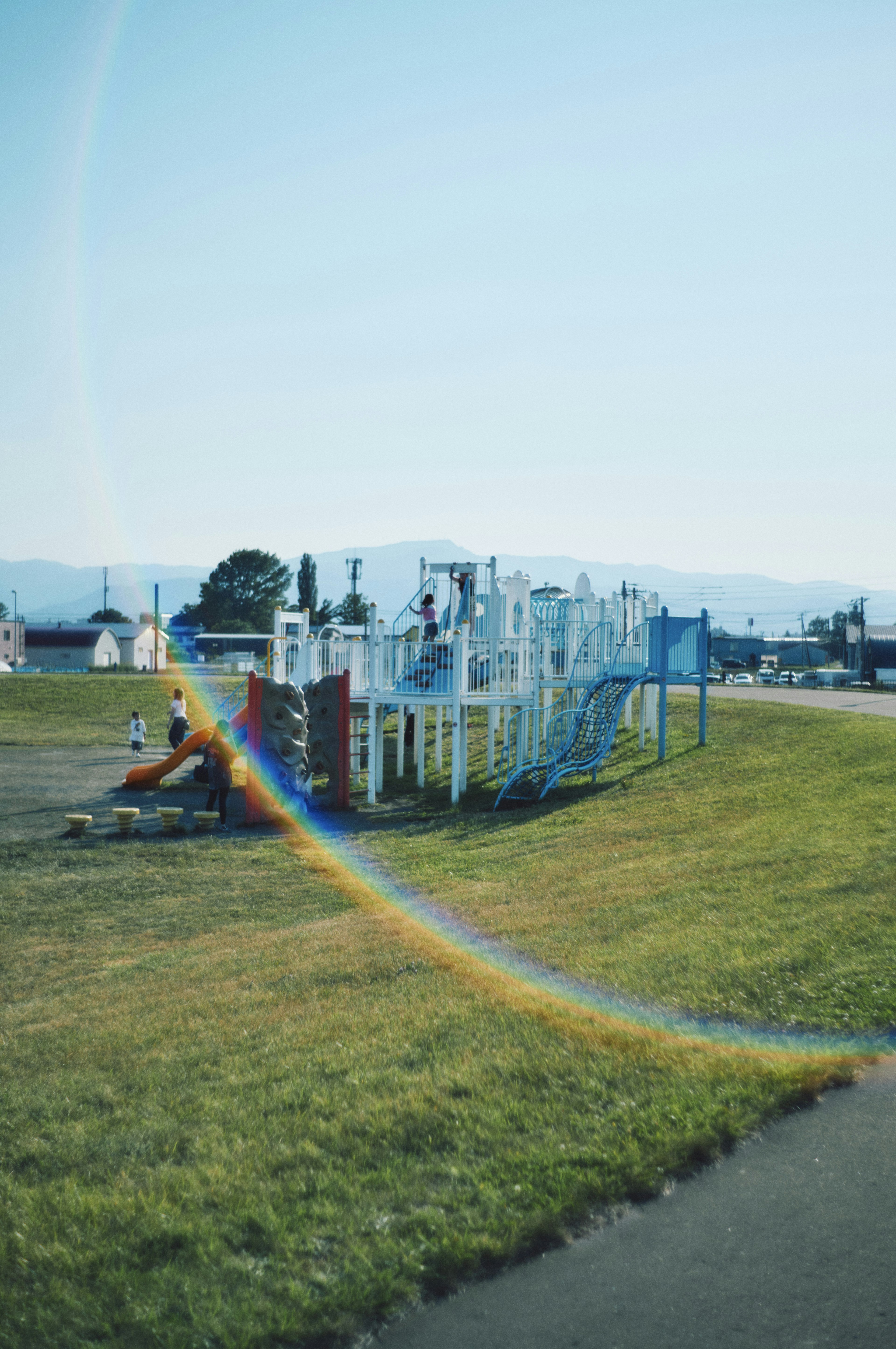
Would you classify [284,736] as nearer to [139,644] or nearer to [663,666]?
[663,666]

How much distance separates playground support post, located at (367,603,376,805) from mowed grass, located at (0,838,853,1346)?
41.1 feet

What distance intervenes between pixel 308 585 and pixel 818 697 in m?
80.3

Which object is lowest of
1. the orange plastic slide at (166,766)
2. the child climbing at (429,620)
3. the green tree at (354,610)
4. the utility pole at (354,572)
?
the orange plastic slide at (166,766)

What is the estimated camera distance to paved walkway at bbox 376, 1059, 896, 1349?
12.1 feet

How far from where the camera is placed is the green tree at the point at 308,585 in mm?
106062

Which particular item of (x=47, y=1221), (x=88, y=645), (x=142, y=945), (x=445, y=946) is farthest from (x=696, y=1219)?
(x=88, y=645)

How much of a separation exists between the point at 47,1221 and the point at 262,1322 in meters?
1.20

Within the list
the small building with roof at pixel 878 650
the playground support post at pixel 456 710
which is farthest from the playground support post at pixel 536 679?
the small building with roof at pixel 878 650

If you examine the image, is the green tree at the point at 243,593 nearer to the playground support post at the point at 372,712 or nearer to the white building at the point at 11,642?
the white building at the point at 11,642

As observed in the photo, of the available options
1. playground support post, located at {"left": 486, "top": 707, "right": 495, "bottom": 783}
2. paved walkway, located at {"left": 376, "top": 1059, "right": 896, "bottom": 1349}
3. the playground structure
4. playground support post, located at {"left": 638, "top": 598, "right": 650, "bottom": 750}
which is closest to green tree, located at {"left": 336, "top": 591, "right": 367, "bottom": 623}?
playground support post, located at {"left": 486, "top": 707, "right": 495, "bottom": 783}

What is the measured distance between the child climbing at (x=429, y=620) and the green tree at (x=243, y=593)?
329ft

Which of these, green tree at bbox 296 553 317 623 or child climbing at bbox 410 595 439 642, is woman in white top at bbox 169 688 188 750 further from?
green tree at bbox 296 553 317 623

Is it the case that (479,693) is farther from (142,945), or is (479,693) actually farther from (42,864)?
(142,945)

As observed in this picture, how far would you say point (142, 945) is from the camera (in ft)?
34.0
